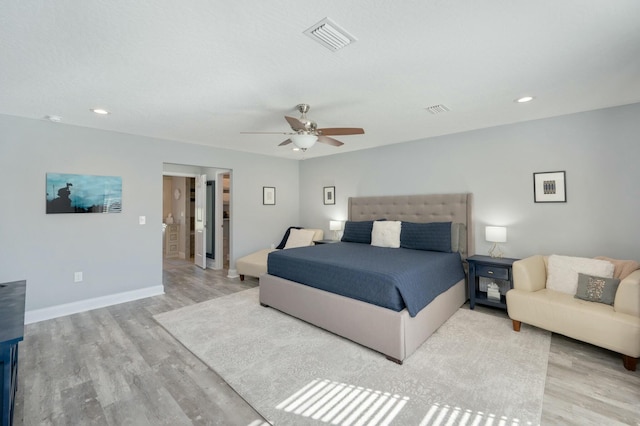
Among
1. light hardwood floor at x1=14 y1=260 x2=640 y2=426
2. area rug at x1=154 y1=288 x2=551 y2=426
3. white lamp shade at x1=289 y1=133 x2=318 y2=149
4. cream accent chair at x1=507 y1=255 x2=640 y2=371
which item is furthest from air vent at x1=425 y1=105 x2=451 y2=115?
light hardwood floor at x1=14 y1=260 x2=640 y2=426

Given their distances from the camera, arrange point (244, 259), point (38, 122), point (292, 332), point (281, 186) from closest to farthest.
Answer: point (292, 332) → point (38, 122) → point (244, 259) → point (281, 186)

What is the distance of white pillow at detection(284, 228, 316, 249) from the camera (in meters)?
5.56

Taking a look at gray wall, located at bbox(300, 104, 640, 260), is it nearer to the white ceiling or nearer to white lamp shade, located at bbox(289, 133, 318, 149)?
the white ceiling

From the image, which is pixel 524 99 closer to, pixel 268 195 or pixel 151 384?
pixel 151 384

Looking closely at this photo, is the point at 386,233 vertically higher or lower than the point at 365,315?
higher

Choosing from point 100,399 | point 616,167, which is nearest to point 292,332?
point 100,399

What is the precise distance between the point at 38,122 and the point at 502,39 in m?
5.06

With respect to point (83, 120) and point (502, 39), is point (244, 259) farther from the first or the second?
point (502, 39)

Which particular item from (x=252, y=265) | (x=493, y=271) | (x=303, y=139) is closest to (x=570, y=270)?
(x=493, y=271)

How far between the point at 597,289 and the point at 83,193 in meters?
6.14

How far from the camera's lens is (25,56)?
2051mm

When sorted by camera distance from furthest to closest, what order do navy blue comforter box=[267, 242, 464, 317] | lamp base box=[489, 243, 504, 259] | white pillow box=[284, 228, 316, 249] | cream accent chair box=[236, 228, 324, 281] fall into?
white pillow box=[284, 228, 316, 249]
cream accent chair box=[236, 228, 324, 281]
lamp base box=[489, 243, 504, 259]
navy blue comforter box=[267, 242, 464, 317]

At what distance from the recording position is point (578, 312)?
2588 millimetres

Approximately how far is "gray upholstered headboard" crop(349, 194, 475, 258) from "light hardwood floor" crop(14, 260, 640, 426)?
1.69 meters
